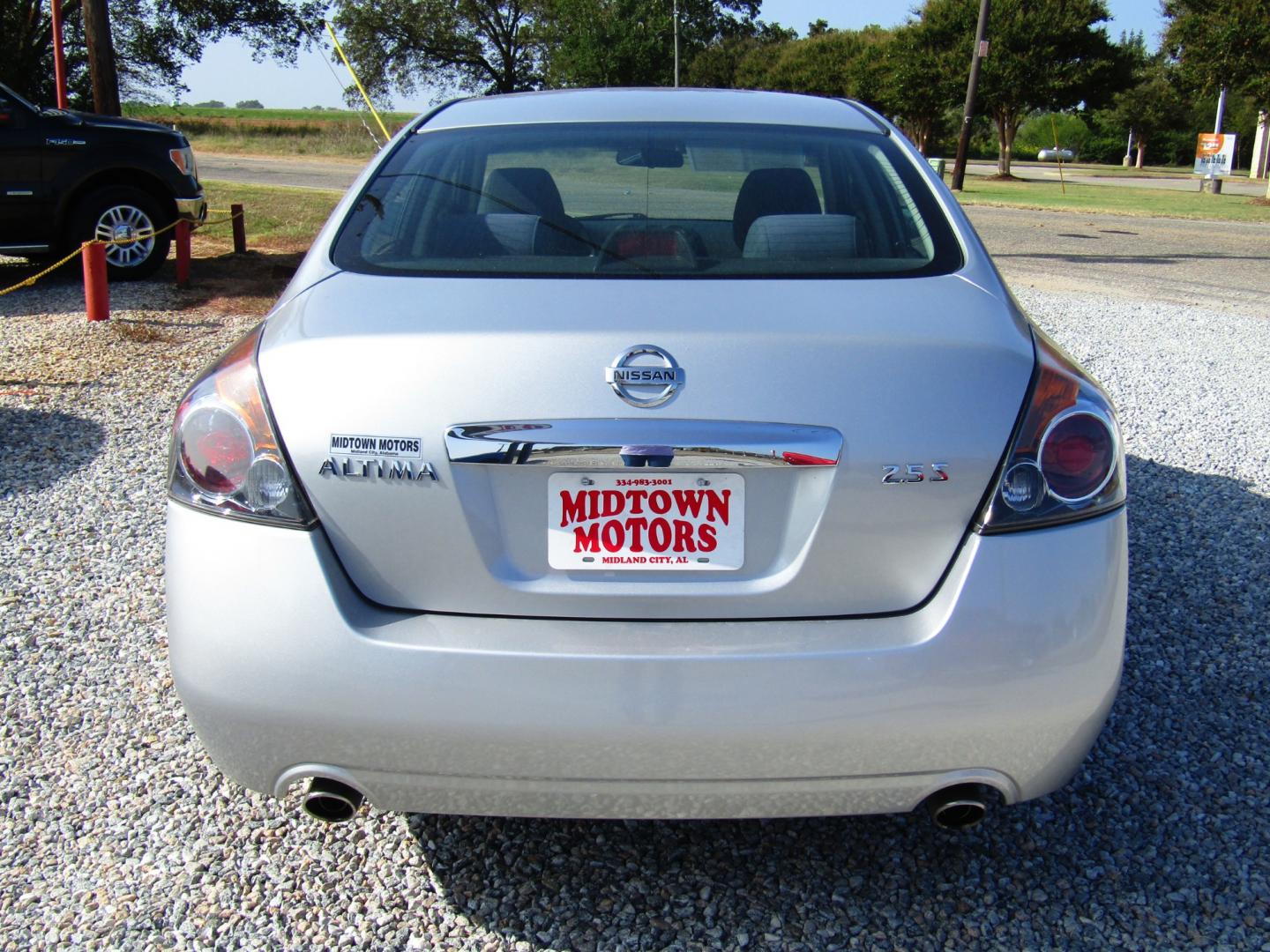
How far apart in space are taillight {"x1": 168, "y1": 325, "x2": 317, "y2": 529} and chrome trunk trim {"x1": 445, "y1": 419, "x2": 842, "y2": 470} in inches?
14.5

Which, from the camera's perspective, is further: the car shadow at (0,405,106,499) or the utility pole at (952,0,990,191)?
the utility pole at (952,0,990,191)

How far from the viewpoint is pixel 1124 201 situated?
25469 mm

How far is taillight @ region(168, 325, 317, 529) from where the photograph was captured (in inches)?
77.5

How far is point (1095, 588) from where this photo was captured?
199cm

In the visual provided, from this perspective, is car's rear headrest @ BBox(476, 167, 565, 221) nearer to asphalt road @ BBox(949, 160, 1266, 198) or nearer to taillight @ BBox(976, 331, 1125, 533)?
taillight @ BBox(976, 331, 1125, 533)

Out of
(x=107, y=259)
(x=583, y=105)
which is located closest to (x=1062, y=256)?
(x=107, y=259)

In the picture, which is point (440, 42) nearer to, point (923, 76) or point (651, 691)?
point (923, 76)

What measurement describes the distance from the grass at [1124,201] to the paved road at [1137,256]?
1.60 metres

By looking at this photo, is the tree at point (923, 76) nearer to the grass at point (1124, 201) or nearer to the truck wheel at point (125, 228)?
the grass at point (1124, 201)

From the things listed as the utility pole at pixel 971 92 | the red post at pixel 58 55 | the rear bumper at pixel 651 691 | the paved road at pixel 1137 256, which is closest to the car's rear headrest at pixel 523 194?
the rear bumper at pixel 651 691

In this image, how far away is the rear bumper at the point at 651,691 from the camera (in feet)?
6.15

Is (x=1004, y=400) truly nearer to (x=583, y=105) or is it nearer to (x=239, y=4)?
(x=583, y=105)

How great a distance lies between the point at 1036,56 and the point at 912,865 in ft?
139

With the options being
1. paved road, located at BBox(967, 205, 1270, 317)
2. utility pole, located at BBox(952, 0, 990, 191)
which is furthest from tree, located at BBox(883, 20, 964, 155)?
paved road, located at BBox(967, 205, 1270, 317)
